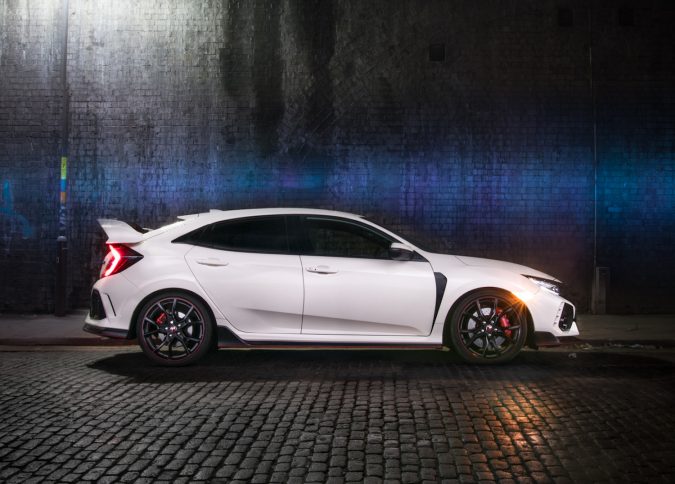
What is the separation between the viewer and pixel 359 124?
13.1 metres

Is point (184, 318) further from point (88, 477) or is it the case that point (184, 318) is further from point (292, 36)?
point (292, 36)

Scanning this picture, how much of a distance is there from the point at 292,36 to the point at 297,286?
663 centimetres

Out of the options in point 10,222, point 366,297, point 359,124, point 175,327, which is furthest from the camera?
point 10,222

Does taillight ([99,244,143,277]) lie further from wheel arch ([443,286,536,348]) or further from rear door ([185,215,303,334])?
wheel arch ([443,286,536,348])

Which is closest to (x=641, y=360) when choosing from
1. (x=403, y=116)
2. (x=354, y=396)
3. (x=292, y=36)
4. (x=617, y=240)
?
(x=354, y=396)

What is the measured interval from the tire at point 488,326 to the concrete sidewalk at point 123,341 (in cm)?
221

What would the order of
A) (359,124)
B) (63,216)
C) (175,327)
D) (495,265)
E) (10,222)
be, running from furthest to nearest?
(10,222), (359,124), (63,216), (495,265), (175,327)

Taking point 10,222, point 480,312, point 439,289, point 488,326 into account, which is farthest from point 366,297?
point 10,222

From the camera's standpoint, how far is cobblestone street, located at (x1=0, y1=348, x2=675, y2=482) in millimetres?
4629

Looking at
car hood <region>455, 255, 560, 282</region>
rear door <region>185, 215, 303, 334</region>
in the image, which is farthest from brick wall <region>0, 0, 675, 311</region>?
rear door <region>185, 215, 303, 334</region>

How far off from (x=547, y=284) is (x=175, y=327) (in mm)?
3923

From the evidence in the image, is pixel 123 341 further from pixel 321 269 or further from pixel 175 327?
pixel 321 269

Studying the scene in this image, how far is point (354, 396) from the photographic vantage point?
6.62 m

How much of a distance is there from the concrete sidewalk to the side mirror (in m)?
3.20
